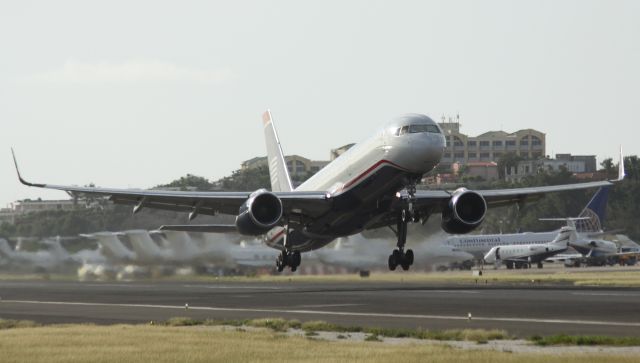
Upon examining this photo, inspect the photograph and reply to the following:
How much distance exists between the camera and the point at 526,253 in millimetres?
128625

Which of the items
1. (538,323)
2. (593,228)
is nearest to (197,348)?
(538,323)

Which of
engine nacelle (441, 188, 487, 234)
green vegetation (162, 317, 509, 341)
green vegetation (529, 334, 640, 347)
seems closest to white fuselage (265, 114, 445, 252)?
engine nacelle (441, 188, 487, 234)

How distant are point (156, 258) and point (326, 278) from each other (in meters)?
14.3

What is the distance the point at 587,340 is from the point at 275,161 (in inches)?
1675

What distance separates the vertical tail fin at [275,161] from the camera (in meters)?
71.3

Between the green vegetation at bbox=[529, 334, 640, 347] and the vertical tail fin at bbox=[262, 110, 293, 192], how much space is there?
36.1 meters

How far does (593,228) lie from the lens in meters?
129

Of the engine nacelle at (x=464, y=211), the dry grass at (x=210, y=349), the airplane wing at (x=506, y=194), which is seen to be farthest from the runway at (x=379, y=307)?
the dry grass at (x=210, y=349)

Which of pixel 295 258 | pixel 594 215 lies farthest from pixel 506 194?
pixel 594 215

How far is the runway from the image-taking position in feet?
139

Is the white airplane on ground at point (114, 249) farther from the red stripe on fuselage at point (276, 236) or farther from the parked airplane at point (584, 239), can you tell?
the parked airplane at point (584, 239)

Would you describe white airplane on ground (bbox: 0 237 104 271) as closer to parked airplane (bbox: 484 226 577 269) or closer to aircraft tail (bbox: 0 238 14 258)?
aircraft tail (bbox: 0 238 14 258)

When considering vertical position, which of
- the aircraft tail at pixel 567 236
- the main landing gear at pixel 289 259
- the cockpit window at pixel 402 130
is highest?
the cockpit window at pixel 402 130

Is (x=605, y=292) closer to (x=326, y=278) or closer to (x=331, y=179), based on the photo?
(x=331, y=179)
